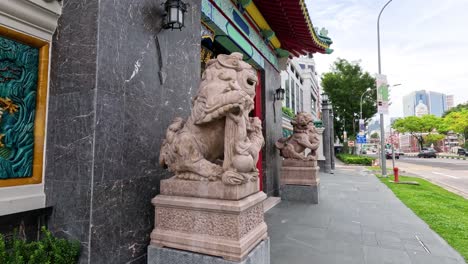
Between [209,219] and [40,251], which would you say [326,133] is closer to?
[209,219]

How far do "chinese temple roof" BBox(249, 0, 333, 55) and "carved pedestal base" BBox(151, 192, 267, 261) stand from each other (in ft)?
14.4

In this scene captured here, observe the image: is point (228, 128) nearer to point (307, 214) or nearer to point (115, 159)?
point (115, 159)

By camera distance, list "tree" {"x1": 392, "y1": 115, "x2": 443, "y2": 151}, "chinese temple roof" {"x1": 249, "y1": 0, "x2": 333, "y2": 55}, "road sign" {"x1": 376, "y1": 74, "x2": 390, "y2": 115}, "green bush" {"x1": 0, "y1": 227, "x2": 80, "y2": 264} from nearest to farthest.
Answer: "green bush" {"x1": 0, "y1": 227, "x2": 80, "y2": 264}
"chinese temple roof" {"x1": 249, "y1": 0, "x2": 333, "y2": 55}
"road sign" {"x1": 376, "y1": 74, "x2": 390, "y2": 115}
"tree" {"x1": 392, "y1": 115, "x2": 443, "y2": 151}

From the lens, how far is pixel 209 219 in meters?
2.38

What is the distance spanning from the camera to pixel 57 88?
254cm

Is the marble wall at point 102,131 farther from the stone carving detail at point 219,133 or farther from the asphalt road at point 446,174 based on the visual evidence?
the asphalt road at point 446,174

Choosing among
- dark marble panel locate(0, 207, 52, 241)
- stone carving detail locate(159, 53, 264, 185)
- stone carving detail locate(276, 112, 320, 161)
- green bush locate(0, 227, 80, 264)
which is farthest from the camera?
stone carving detail locate(276, 112, 320, 161)

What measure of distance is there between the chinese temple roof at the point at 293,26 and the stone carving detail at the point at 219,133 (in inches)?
137

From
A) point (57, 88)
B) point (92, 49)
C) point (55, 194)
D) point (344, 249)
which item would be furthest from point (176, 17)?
point (344, 249)

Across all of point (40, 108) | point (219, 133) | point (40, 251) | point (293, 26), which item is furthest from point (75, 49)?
point (293, 26)

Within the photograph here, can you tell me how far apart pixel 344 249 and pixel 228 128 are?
8.82 ft

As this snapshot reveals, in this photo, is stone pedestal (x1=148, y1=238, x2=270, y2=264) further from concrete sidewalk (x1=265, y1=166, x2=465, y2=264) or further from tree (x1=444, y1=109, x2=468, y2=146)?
tree (x1=444, y1=109, x2=468, y2=146)

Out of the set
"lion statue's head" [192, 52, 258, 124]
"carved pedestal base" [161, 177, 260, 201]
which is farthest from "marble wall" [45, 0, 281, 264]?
"lion statue's head" [192, 52, 258, 124]

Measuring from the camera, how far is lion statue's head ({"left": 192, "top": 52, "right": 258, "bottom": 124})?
234 cm
